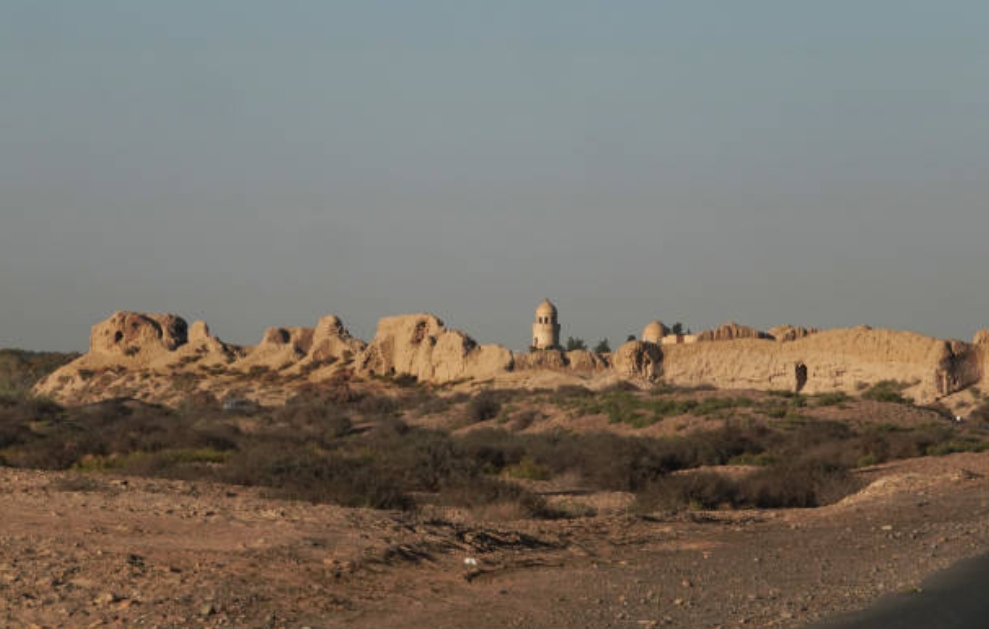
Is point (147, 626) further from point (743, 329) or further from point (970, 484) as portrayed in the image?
point (743, 329)

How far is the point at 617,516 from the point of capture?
16.3 metres

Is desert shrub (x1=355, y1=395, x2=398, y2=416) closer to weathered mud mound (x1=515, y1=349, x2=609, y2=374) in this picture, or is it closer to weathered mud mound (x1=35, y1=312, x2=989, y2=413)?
weathered mud mound (x1=35, y1=312, x2=989, y2=413)

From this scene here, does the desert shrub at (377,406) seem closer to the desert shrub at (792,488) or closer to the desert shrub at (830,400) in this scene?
the desert shrub at (830,400)

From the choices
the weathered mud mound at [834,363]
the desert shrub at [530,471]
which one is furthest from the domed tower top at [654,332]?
the desert shrub at [530,471]

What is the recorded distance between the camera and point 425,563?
1184 centimetres

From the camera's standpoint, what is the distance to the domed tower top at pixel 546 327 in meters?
90.9

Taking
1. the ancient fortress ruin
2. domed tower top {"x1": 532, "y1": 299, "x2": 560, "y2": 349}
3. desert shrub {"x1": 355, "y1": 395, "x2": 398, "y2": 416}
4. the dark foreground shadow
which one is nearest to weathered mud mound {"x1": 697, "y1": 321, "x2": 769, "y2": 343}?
the ancient fortress ruin

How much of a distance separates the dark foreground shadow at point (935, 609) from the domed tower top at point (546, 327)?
79.5 m

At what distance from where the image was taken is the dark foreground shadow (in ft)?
29.0

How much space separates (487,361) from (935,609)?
1924 inches

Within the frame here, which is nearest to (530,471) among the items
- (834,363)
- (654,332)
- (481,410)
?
(481,410)

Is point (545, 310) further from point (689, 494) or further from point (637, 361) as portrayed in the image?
point (689, 494)

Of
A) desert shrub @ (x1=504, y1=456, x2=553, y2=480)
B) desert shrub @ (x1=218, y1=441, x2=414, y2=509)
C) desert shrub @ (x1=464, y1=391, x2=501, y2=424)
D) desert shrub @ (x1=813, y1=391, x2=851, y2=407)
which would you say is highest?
desert shrub @ (x1=813, y1=391, x2=851, y2=407)

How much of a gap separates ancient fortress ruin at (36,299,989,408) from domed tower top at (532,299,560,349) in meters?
0.80
